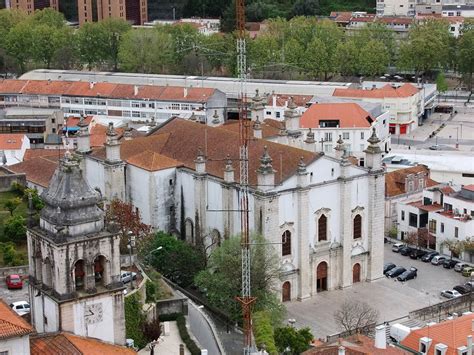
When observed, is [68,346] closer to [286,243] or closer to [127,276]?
[127,276]

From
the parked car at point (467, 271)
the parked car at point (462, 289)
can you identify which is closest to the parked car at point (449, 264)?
the parked car at point (467, 271)

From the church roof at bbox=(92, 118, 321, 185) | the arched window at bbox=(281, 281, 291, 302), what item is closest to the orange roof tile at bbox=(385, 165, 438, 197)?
the church roof at bbox=(92, 118, 321, 185)

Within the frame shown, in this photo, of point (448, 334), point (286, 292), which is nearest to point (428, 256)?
point (286, 292)

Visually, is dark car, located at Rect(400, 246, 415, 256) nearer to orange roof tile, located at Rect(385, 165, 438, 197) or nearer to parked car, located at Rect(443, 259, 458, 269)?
parked car, located at Rect(443, 259, 458, 269)

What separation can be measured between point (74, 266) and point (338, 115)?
5074 centimetres

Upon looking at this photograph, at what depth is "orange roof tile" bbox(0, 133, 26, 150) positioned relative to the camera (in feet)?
241

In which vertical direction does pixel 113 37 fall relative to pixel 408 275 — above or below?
above

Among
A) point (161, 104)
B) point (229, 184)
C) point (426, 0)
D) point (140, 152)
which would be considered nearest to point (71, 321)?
point (229, 184)

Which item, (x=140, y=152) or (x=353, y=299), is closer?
(x=353, y=299)

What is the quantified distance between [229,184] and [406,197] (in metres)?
16.3

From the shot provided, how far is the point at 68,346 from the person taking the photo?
29297mm

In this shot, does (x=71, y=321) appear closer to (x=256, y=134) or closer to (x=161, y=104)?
(x=256, y=134)

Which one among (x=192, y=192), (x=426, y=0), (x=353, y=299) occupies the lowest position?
(x=353, y=299)

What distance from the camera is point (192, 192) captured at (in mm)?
52625
